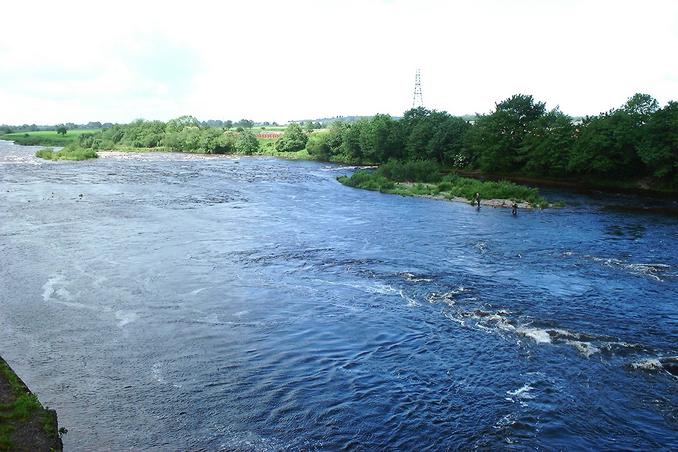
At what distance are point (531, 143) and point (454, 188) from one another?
18898 millimetres

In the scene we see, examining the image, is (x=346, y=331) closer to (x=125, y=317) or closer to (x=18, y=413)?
(x=125, y=317)

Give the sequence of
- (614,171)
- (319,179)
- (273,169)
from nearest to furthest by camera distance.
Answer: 1. (614,171)
2. (319,179)
3. (273,169)

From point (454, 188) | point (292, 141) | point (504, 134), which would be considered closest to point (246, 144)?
point (292, 141)

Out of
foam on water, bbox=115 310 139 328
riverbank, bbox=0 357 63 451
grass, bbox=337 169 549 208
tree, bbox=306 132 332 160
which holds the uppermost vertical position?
tree, bbox=306 132 332 160

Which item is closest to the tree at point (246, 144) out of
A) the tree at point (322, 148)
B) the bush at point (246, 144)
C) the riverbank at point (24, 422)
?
the bush at point (246, 144)

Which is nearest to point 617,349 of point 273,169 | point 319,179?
point 319,179

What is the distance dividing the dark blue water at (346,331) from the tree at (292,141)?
3570 inches

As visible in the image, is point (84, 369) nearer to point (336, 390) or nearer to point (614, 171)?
point (336, 390)

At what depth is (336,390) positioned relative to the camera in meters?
18.8

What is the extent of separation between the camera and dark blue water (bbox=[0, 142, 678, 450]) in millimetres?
16531

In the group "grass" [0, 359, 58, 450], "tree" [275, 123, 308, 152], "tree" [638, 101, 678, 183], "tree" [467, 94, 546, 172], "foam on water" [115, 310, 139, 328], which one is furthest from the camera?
"tree" [275, 123, 308, 152]

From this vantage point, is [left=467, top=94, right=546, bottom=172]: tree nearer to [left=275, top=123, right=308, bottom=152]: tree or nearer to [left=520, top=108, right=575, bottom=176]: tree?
[left=520, top=108, right=575, bottom=176]: tree

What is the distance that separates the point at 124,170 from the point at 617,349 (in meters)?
83.4

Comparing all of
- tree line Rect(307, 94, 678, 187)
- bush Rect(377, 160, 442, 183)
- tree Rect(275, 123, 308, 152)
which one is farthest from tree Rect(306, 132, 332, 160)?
bush Rect(377, 160, 442, 183)
